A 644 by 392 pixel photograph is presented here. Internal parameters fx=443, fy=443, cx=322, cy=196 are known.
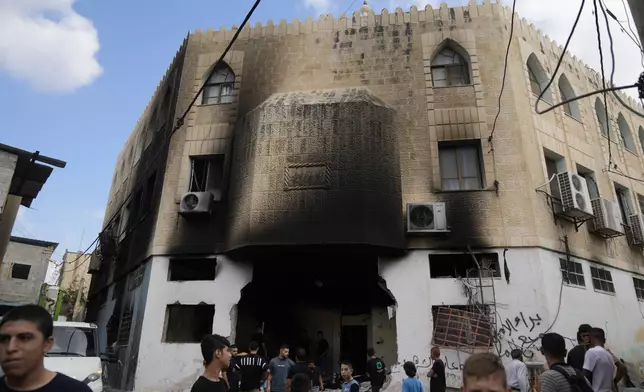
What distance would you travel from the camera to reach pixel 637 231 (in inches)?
Answer: 548

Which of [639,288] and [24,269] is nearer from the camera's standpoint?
[639,288]

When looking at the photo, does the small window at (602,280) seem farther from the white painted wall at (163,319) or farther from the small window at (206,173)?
the small window at (206,173)

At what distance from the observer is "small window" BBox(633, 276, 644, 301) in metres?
13.5

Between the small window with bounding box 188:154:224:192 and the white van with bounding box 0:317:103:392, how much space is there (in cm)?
591

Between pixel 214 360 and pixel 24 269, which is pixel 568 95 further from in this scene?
pixel 24 269

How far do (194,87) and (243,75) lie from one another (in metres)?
1.71

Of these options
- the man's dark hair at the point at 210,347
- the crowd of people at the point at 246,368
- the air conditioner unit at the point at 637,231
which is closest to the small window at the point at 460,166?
the air conditioner unit at the point at 637,231

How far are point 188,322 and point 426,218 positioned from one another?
7090mm

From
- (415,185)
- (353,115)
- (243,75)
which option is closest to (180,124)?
(243,75)

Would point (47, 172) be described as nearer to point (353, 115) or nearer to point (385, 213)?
point (353, 115)

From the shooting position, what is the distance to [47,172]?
43.5 feet

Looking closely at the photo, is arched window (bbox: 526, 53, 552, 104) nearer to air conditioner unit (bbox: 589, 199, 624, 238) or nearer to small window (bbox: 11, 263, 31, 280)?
air conditioner unit (bbox: 589, 199, 624, 238)

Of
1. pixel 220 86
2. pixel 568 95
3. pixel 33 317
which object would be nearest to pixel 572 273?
pixel 568 95

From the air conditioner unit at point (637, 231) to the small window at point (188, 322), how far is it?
1296 centimetres
